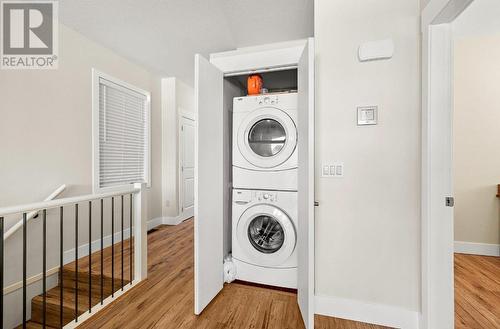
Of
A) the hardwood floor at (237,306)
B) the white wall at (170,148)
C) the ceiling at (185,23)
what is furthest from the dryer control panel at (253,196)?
the white wall at (170,148)

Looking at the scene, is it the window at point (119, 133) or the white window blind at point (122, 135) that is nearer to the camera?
the window at point (119, 133)

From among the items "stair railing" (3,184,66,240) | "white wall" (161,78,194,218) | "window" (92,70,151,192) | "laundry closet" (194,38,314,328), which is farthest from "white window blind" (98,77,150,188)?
"laundry closet" (194,38,314,328)

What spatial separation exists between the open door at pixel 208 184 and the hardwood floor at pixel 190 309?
0.39 feet

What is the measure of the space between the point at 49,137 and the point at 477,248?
4888 mm

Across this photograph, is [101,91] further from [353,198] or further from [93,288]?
[353,198]

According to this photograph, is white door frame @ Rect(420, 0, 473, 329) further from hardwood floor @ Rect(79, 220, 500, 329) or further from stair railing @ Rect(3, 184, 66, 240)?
stair railing @ Rect(3, 184, 66, 240)

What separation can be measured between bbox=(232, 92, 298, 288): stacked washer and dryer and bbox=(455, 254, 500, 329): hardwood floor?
1.24 meters

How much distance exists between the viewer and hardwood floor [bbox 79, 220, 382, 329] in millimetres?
1581

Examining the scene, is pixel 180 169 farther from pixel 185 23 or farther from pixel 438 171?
pixel 438 171

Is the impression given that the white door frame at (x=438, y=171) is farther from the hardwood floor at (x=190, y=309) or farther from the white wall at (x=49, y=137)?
the white wall at (x=49, y=137)

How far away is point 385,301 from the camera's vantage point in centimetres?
159

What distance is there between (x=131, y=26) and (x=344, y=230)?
9.58 ft

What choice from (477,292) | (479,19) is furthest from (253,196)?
(479,19)

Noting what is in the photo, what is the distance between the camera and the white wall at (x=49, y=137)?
1979 millimetres
